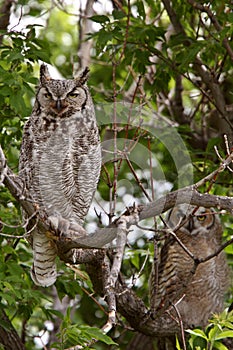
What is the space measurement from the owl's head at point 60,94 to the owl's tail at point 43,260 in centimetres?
66

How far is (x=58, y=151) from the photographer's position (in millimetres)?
3822

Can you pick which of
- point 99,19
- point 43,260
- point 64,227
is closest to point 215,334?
point 64,227

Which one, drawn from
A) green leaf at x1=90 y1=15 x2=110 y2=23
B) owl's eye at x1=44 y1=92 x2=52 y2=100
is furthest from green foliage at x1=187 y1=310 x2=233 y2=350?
green leaf at x1=90 y1=15 x2=110 y2=23

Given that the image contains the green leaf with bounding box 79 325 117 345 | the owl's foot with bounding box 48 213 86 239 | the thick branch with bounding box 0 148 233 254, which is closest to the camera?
the thick branch with bounding box 0 148 233 254

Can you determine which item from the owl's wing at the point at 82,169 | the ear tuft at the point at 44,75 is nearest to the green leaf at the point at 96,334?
the owl's wing at the point at 82,169

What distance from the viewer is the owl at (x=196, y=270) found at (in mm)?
5336

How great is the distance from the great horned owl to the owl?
1398 millimetres

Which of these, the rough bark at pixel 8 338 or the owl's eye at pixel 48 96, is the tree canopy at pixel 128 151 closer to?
the rough bark at pixel 8 338

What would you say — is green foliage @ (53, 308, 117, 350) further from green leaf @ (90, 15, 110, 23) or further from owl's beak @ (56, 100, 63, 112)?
green leaf @ (90, 15, 110, 23)

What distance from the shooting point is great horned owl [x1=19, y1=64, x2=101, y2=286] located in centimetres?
385

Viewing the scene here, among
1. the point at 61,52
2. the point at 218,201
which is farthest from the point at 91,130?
the point at 61,52

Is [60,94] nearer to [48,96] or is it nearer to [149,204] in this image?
[48,96]

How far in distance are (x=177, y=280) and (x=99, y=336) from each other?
209 centimetres

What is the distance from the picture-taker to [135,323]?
4332mm
